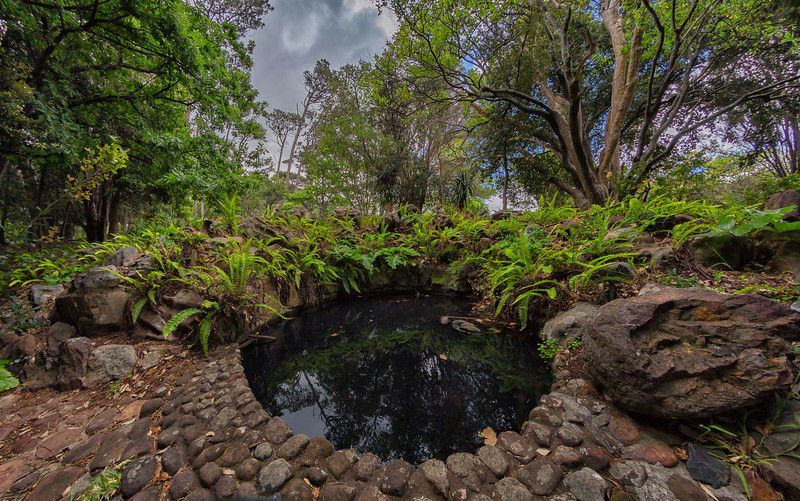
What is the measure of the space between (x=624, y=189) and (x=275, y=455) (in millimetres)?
5850

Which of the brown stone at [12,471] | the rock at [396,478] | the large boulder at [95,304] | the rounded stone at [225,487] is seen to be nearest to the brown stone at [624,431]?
the rock at [396,478]

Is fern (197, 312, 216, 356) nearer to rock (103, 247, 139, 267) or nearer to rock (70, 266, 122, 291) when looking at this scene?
rock (70, 266, 122, 291)

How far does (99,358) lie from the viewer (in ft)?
5.76

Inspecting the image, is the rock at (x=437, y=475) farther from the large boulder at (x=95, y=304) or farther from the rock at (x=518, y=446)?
the large boulder at (x=95, y=304)

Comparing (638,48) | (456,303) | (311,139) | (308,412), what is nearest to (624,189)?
(638,48)

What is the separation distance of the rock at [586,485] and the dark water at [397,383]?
51cm

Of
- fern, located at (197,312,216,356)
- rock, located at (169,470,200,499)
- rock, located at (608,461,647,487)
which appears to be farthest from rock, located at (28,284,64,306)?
rock, located at (608,461,647,487)

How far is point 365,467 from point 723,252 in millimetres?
3237

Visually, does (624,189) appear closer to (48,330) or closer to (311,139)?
(48,330)

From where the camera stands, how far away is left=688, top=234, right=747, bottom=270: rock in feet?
6.83

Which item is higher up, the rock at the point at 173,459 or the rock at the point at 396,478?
the rock at the point at 396,478

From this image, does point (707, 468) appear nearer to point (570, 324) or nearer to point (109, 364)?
point (570, 324)

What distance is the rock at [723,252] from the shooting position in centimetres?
208

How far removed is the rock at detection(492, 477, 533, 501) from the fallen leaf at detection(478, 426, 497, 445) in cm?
38
